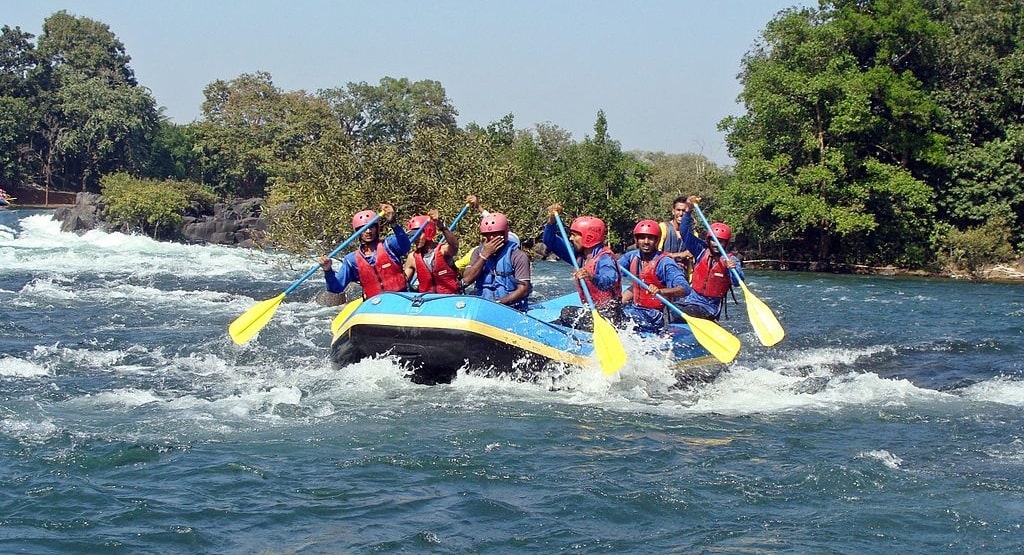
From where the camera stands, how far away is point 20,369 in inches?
425

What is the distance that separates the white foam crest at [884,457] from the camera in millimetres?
7363

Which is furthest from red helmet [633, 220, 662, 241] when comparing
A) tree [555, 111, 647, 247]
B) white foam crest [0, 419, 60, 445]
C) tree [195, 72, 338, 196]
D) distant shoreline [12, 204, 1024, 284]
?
tree [195, 72, 338, 196]

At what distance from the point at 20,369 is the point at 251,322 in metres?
2.47

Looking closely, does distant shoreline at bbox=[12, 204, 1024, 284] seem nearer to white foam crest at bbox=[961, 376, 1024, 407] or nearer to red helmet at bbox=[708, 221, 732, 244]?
white foam crest at bbox=[961, 376, 1024, 407]

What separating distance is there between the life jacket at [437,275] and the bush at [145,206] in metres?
28.0

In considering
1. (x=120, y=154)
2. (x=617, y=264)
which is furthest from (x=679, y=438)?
(x=120, y=154)

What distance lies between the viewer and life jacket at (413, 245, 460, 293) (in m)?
10.6

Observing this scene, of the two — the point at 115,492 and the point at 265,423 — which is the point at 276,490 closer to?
the point at 115,492

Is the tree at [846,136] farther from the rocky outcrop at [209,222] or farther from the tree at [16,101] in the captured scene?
the tree at [16,101]

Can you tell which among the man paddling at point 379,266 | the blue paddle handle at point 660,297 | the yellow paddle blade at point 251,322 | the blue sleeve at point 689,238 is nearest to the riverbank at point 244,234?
the blue sleeve at point 689,238

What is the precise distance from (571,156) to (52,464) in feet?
101

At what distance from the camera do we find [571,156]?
37.0 m

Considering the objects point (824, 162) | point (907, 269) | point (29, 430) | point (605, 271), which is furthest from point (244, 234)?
point (29, 430)

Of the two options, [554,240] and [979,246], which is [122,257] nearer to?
[554,240]
